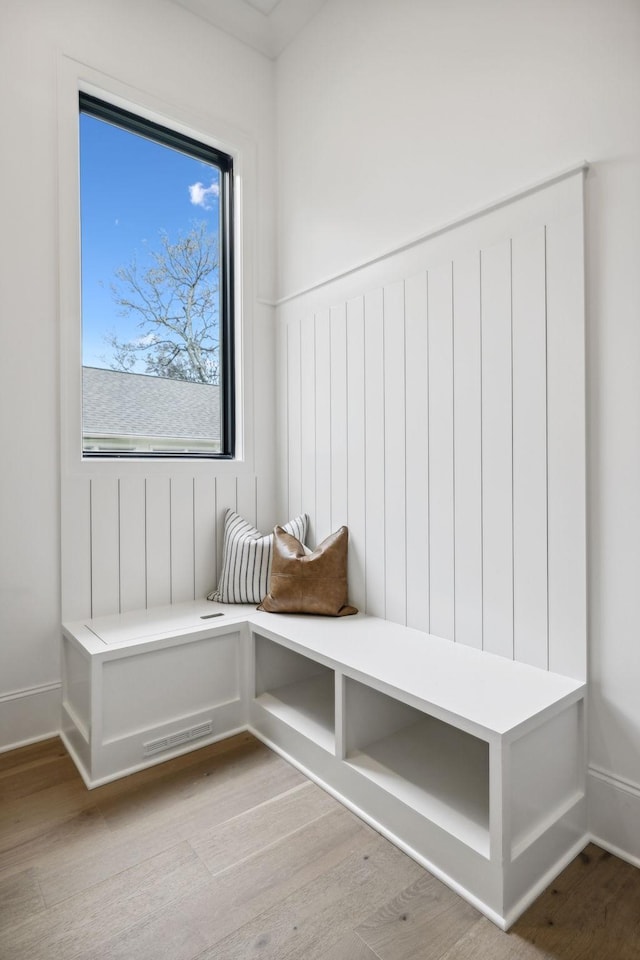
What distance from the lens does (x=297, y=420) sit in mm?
2471

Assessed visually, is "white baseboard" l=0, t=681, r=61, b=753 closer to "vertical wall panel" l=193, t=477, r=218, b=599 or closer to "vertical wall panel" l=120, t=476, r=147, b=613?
"vertical wall panel" l=120, t=476, r=147, b=613

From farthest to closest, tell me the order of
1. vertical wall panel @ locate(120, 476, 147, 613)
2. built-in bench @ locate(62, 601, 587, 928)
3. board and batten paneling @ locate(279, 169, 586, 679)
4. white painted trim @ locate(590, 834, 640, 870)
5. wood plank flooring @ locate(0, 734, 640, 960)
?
1. vertical wall panel @ locate(120, 476, 147, 613)
2. board and batten paneling @ locate(279, 169, 586, 679)
3. white painted trim @ locate(590, 834, 640, 870)
4. built-in bench @ locate(62, 601, 587, 928)
5. wood plank flooring @ locate(0, 734, 640, 960)

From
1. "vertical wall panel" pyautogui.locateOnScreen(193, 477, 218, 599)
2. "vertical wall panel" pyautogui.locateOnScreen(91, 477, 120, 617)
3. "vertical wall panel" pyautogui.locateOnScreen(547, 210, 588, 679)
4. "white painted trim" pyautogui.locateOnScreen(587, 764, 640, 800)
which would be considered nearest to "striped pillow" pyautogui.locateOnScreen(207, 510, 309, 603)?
"vertical wall panel" pyautogui.locateOnScreen(193, 477, 218, 599)

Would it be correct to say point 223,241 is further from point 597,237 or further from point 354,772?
point 354,772

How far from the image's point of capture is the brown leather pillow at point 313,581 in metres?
2.06

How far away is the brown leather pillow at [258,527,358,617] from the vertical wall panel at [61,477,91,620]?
72 centimetres

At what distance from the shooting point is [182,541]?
2.29 m

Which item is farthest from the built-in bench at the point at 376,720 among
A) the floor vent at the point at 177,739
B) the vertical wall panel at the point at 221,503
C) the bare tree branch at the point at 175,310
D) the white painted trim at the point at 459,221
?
the white painted trim at the point at 459,221

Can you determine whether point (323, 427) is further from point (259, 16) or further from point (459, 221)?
point (259, 16)

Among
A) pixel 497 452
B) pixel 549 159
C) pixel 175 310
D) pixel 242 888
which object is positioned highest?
pixel 549 159

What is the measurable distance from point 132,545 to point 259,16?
8.11 ft

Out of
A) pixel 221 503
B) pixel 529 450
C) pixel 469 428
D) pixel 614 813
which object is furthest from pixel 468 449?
pixel 221 503

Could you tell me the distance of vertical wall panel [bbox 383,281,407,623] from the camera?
1.93m

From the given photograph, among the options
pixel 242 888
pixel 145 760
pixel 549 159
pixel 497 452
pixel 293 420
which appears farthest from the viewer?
pixel 293 420
